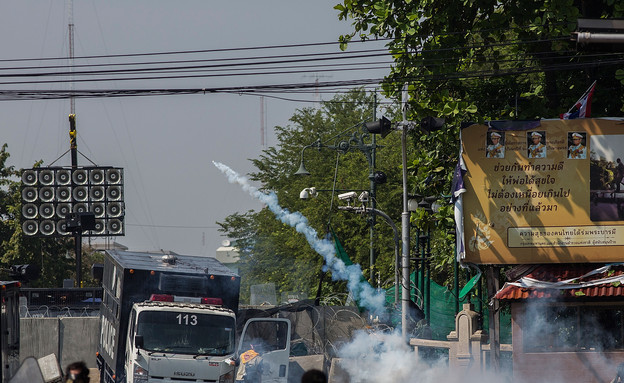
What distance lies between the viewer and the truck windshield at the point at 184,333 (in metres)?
21.2

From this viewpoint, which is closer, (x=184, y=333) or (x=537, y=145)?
(x=184, y=333)

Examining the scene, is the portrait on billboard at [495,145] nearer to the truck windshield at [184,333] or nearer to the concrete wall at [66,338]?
the truck windshield at [184,333]

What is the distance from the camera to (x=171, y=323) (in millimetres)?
21344

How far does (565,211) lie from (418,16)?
6038 mm

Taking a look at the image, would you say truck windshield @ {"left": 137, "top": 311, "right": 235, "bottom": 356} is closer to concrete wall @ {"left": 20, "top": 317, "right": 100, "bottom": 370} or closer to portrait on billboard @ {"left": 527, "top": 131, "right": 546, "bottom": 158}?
portrait on billboard @ {"left": 527, "top": 131, "right": 546, "bottom": 158}

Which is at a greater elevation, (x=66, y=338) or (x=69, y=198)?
(x=69, y=198)

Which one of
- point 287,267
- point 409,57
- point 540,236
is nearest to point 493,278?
point 540,236

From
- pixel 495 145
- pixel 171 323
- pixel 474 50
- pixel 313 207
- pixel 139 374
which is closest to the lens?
pixel 139 374

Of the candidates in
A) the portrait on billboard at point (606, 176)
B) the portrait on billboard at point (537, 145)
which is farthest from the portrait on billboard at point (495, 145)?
the portrait on billboard at point (606, 176)

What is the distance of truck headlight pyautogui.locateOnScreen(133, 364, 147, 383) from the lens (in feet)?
67.9

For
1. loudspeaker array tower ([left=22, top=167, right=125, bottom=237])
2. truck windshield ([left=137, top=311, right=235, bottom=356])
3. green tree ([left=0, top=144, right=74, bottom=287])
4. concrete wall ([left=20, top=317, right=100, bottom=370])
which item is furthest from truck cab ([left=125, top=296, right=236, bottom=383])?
green tree ([left=0, top=144, right=74, bottom=287])

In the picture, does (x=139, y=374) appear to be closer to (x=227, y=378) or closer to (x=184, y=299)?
(x=227, y=378)

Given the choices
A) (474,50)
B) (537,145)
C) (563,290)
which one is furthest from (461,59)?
(563,290)

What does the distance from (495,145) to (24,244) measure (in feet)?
132
